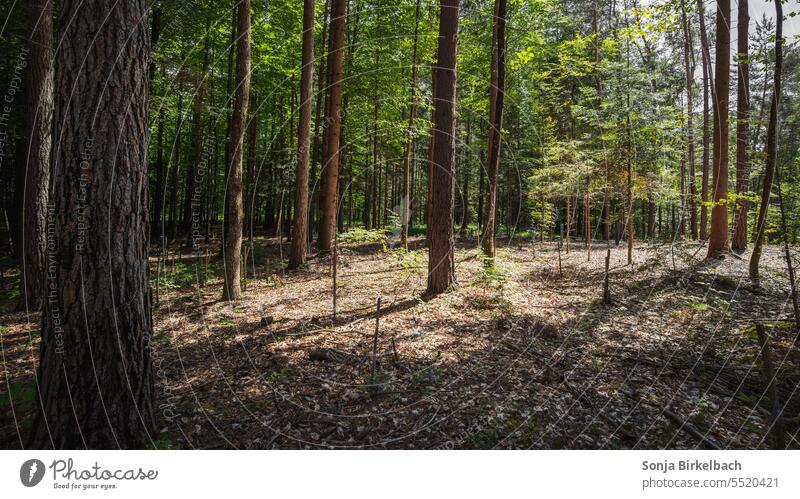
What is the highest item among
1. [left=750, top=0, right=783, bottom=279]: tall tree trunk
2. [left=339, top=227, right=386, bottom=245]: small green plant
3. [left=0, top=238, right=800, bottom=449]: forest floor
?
[left=750, top=0, right=783, bottom=279]: tall tree trunk

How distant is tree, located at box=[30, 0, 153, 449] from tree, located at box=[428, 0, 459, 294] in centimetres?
620

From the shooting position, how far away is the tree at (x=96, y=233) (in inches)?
127

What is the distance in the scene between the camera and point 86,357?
3.32m

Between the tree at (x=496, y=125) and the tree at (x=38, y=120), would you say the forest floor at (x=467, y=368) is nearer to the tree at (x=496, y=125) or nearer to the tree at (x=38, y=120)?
the tree at (x=38, y=120)

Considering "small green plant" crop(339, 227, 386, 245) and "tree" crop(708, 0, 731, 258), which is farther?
"tree" crop(708, 0, 731, 258)

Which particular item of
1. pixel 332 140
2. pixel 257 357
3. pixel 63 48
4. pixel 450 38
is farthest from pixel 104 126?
pixel 332 140

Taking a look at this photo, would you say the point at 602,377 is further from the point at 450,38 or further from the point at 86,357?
the point at 450,38

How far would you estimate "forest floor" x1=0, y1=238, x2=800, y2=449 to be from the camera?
4.09 m

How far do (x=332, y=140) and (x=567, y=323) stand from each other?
10440 mm

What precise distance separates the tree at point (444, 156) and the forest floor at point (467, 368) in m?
0.78

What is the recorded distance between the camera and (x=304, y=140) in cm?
1309

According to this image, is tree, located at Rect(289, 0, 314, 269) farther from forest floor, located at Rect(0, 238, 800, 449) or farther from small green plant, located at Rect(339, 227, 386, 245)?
small green plant, located at Rect(339, 227, 386, 245)

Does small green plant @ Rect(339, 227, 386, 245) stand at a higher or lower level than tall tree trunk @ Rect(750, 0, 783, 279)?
lower

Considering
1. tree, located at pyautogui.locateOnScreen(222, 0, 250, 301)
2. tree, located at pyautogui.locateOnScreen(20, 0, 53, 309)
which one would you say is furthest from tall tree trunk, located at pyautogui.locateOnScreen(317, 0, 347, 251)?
tree, located at pyautogui.locateOnScreen(20, 0, 53, 309)
